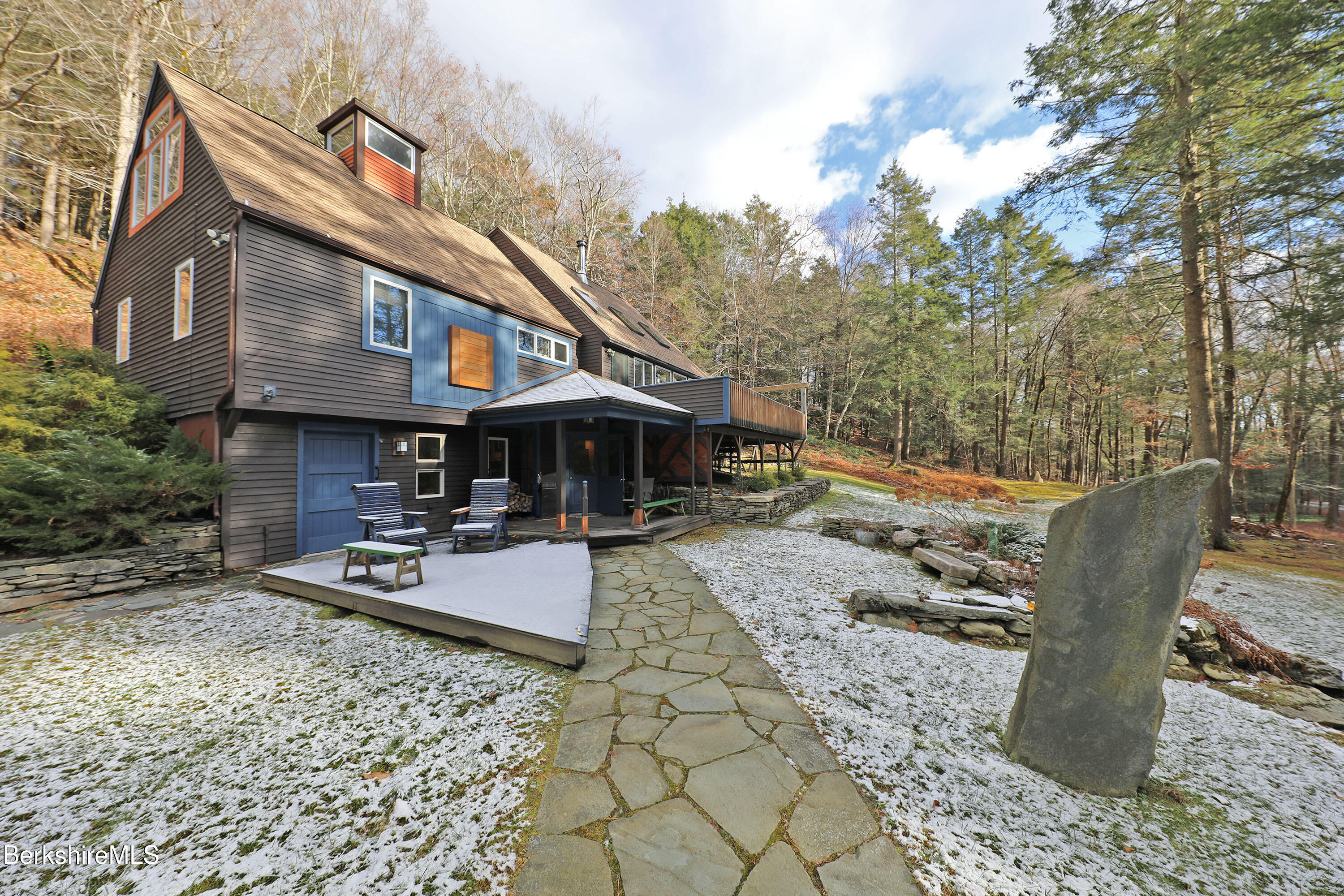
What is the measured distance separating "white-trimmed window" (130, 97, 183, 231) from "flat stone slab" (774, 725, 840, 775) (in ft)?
40.2

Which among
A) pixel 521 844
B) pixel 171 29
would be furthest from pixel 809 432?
pixel 171 29

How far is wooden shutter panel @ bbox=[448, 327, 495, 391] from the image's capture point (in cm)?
906

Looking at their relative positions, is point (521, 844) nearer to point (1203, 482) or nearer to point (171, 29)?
point (1203, 482)

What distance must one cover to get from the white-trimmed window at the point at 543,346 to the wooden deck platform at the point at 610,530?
14.1ft

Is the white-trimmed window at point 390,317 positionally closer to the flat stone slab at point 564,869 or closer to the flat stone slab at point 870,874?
the flat stone slab at point 564,869

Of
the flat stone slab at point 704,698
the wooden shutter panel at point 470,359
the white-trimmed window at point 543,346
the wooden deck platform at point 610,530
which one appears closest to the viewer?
the flat stone slab at point 704,698

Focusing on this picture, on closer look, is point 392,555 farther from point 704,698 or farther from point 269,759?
point 704,698

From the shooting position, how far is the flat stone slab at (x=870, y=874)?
1801 millimetres

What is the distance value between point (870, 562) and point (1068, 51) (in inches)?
426

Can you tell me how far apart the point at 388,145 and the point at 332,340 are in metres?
6.31

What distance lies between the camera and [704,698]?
3.25m

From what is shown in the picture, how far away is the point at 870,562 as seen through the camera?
7422 mm

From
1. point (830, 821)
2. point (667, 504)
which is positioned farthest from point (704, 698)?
point (667, 504)

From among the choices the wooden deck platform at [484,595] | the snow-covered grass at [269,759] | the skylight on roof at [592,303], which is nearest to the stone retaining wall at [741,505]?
the wooden deck platform at [484,595]
